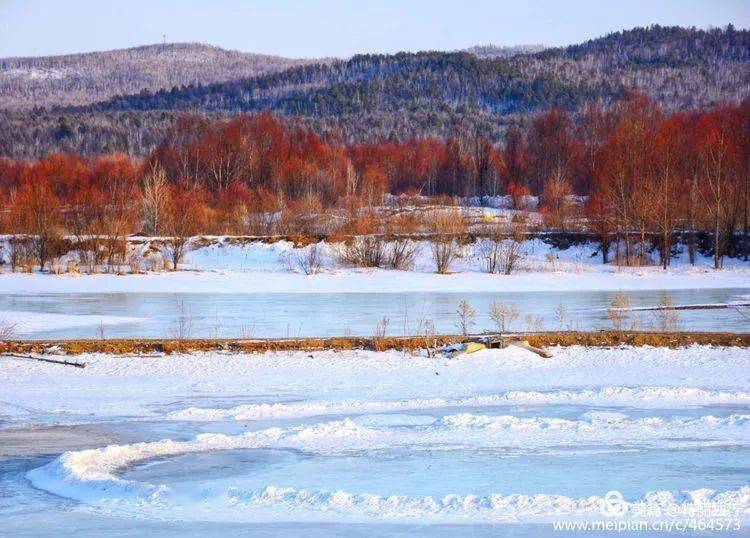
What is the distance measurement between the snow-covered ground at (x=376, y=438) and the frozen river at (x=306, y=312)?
11.9ft

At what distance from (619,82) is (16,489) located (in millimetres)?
159426

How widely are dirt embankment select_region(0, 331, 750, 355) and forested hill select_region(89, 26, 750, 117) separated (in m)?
131

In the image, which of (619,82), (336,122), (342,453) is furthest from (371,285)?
(619,82)

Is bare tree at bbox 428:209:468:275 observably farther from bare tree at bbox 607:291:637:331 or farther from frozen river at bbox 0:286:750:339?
bare tree at bbox 607:291:637:331

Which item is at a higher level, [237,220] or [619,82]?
[619,82]

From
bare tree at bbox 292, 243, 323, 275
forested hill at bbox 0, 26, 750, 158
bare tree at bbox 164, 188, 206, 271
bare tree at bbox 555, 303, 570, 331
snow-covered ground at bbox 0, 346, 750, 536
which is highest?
forested hill at bbox 0, 26, 750, 158

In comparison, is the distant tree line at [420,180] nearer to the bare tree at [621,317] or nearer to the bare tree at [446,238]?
the bare tree at [446,238]

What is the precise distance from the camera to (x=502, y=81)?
159 meters

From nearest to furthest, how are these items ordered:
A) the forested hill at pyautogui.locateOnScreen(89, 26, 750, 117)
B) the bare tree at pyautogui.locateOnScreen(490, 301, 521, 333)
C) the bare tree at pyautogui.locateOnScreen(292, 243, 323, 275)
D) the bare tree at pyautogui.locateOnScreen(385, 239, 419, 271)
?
the bare tree at pyautogui.locateOnScreen(490, 301, 521, 333) → the bare tree at pyautogui.locateOnScreen(292, 243, 323, 275) → the bare tree at pyautogui.locateOnScreen(385, 239, 419, 271) → the forested hill at pyautogui.locateOnScreen(89, 26, 750, 117)

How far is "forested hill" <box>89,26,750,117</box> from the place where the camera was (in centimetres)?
15075

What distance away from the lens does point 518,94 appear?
153 meters

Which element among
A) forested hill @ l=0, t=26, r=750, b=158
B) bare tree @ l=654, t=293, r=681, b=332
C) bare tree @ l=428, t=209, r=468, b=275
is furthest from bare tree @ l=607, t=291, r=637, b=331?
forested hill @ l=0, t=26, r=750, b=158

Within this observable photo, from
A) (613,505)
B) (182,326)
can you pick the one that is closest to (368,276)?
(182,326)

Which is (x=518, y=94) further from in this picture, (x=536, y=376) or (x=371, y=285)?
(x=536, y=376)
